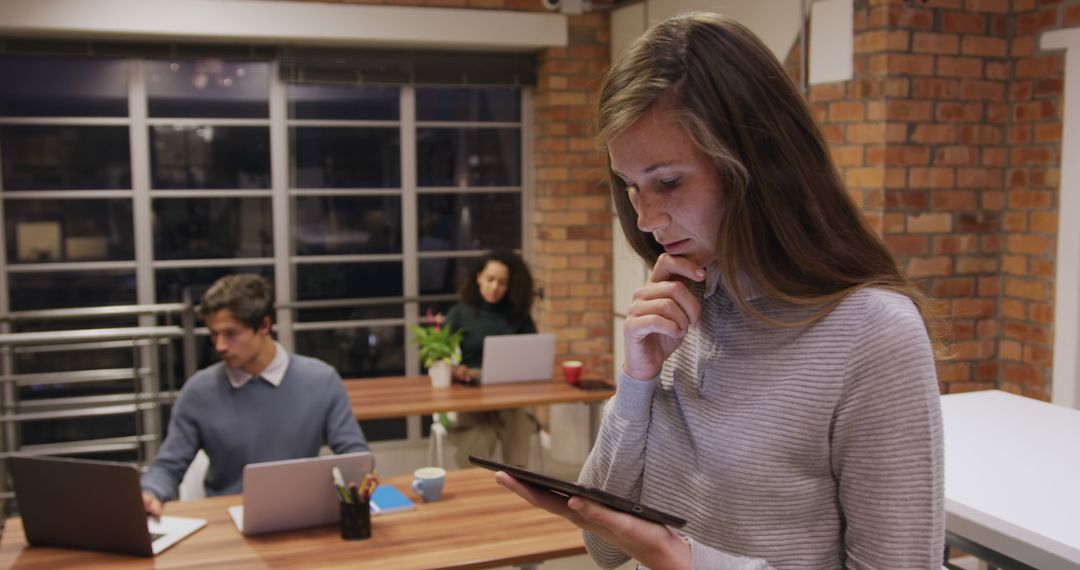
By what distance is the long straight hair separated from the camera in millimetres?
942

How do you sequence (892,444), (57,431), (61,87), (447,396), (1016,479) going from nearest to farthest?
(892,444) → (1016,479) → (447,396) → (61,87) → (57,431)

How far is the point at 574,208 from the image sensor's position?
5.91 metres

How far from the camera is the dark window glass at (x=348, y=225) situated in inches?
230

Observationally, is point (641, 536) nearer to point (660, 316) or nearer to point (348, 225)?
point (660, 316)

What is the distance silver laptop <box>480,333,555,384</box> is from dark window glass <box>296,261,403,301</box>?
1704 millimetres

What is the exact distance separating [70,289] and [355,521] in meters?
3.96

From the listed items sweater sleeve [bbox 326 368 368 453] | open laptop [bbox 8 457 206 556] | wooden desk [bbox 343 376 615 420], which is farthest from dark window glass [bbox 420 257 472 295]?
open laptop [bbox 8 457 206 556]

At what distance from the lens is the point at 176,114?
218 inches

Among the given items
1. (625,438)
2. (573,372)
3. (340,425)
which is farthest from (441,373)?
(625,438)

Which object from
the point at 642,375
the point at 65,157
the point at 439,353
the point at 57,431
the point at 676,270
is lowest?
the point at 57,431

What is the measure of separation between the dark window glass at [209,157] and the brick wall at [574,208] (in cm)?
178

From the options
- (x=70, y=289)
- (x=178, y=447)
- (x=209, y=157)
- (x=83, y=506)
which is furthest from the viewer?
(x=209, y=157)

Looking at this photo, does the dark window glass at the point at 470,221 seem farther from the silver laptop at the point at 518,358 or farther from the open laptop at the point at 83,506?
the open laptop at the point at 83,506

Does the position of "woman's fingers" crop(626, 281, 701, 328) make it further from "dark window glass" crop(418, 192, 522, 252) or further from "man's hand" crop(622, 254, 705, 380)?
"dark window glass" crop(418, 192, 522, 252)
